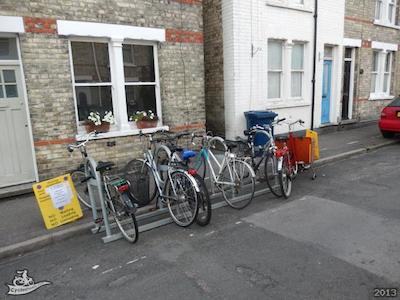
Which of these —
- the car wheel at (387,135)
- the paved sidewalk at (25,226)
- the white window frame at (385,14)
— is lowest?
the paved sidewalk at (25,226)

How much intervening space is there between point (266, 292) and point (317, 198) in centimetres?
297

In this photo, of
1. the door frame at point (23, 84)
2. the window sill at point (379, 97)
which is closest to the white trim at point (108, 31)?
the door frame at point (23, 84)

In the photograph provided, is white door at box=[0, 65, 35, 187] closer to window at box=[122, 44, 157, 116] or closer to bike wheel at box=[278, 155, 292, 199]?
window at box=[122, 44, 157, 116]

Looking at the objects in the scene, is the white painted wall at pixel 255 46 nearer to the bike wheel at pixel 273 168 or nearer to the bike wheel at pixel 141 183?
the bike wheel at pixel 273 168

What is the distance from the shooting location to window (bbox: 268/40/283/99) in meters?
9.88

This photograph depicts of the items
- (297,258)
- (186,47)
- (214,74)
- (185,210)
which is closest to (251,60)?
(214,74)

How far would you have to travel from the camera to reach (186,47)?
7.86 metres

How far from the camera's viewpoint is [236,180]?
17.3 feet

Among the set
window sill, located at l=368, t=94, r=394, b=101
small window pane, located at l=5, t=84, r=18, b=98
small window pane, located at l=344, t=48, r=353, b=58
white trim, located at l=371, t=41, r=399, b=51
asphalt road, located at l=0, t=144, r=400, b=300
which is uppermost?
white trim, located at l=371, t=41, r=399, b=51

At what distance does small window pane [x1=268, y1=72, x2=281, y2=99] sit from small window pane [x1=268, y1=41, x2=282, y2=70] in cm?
22

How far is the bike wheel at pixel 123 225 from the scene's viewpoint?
406cm

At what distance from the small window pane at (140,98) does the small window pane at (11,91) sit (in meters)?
2.20

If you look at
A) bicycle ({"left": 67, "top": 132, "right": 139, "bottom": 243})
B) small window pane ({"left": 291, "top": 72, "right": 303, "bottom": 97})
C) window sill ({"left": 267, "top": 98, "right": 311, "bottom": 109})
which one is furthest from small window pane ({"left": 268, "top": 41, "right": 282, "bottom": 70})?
bicycle ({"left": 67, "top": 132, "right": 139, "bottom": 243})

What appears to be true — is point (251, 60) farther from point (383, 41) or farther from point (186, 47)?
point (383, 41)
